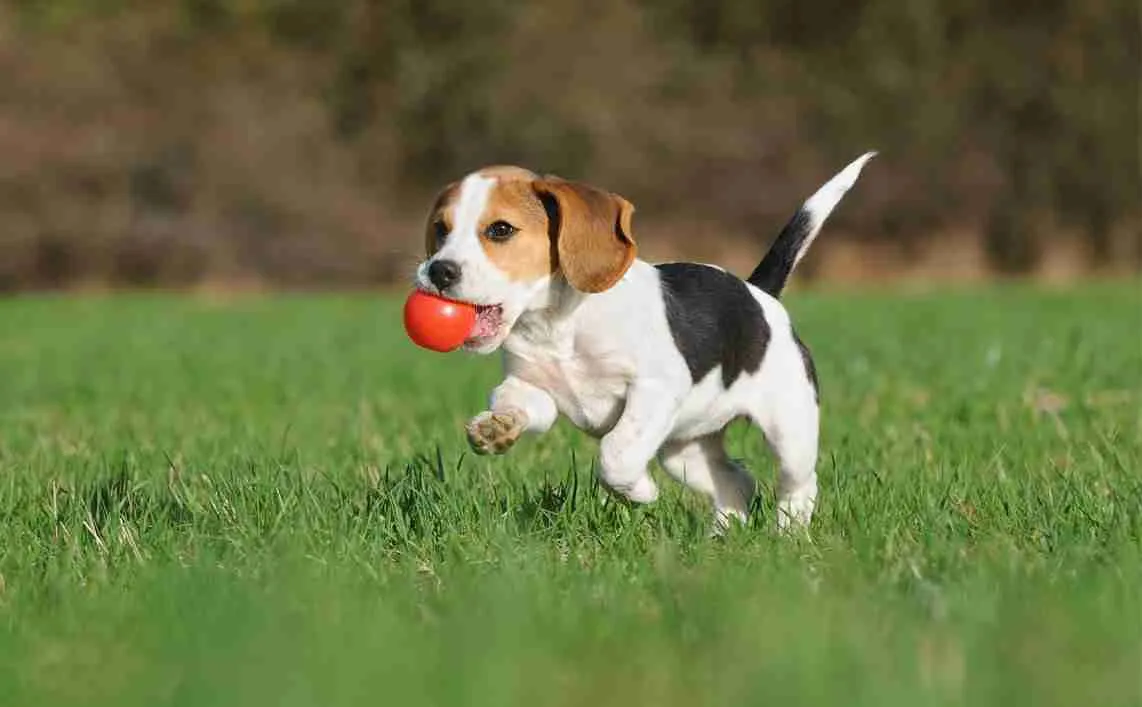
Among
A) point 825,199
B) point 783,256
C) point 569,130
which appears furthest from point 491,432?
point 569,130

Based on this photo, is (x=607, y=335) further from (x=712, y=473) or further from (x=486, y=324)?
(x=712, y=473)

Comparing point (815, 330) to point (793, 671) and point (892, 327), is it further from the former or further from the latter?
point (793, 671)

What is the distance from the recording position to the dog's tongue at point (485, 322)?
15.4ft

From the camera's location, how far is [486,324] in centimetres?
472

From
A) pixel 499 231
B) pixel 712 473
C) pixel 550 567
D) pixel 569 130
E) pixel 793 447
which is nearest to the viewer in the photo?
pixel 550 567

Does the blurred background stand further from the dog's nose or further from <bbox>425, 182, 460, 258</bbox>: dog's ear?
the dog's nose

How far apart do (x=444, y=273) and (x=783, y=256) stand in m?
1.69

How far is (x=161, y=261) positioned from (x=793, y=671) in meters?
30.0

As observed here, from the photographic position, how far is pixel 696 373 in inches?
199

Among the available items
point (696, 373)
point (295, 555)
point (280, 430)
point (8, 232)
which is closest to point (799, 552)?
point (696, 373)

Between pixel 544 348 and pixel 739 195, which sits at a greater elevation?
pixel 544 348

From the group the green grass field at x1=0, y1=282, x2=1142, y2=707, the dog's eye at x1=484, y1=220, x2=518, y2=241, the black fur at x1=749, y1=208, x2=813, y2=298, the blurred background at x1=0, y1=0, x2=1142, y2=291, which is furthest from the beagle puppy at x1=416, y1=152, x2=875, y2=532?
the blurred background at x1=0, y1=0, x2=1142, y2=291

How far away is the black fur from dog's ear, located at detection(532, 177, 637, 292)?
1.14 meters

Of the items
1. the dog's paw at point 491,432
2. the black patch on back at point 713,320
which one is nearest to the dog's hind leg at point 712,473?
the black patch on back at point 713,320
